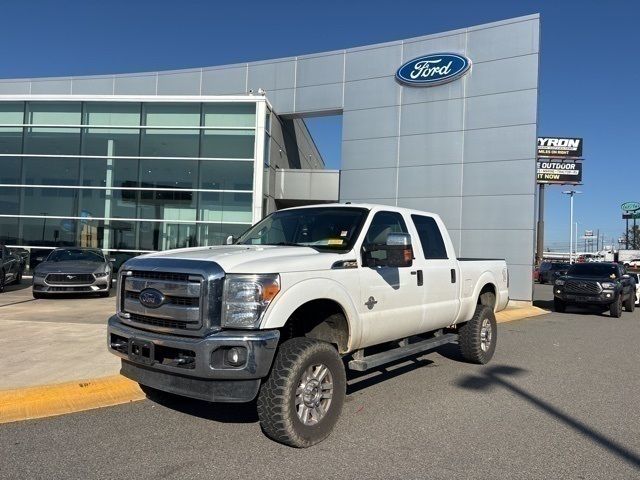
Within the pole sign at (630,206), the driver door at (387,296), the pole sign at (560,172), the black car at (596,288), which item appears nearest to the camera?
the driver door at (387,296)

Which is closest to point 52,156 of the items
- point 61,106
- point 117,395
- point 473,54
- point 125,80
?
point 61,106

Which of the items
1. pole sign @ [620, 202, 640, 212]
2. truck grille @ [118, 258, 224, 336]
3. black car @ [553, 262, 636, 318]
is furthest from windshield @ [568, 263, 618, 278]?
pole sign @ [620, 202, 640, 212]

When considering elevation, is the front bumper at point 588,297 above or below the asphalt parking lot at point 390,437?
above

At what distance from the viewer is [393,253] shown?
16.5 ft

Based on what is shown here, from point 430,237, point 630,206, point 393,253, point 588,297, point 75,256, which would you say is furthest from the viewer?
point 630,206

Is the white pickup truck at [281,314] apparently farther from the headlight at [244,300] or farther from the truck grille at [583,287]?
the truck grille at [583,287]

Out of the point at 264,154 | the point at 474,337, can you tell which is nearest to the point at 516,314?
the point at 474,337

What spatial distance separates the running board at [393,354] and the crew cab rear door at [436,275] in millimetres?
170

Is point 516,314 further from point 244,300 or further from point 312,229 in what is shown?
point 244,300

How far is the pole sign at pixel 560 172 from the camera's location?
63500mm

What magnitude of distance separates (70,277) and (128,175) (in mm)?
7998

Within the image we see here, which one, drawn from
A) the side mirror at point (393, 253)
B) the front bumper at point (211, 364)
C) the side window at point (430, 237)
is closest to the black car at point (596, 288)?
the side window at point (430, 237)

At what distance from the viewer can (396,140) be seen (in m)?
20.9

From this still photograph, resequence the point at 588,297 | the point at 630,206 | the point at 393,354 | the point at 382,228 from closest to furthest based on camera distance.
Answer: the point at 393,354
the point at 382,228
the point at 588,297
the point at 630,206
